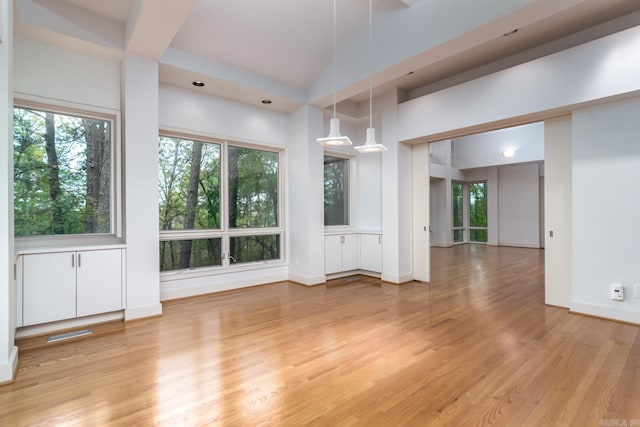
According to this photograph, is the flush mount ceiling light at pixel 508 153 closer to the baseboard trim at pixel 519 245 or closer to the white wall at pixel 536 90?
the baseboard trim at pixel 519 245

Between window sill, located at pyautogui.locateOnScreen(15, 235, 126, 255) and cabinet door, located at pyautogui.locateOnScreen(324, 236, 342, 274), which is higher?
window sill, located at pyautogui.locateOnScreen(15, 235, 126, 255)

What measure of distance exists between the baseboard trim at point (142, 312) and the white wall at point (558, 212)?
5144 millimetres

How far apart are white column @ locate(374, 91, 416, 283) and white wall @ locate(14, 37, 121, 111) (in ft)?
14.1

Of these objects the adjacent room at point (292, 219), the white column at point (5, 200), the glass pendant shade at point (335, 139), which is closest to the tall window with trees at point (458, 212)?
the adjacent room at point (292, 219)

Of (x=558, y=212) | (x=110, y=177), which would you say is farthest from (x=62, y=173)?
(x=558, y=212)

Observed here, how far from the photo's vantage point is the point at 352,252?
6.30 metres

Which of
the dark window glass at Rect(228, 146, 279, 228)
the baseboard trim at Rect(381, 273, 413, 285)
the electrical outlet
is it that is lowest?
the baseboard trim at Rect(381, 273, 413, 285)

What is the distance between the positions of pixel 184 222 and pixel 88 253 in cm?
148

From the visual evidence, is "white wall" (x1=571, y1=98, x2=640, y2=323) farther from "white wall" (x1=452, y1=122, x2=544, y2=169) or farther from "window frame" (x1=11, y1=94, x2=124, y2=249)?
"window frame" (x1=11, y1=94, x2=124, y2=249)

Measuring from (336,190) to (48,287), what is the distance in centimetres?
485

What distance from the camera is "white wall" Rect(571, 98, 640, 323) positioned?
3.49 metres

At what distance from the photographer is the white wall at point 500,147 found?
9031 millimetres

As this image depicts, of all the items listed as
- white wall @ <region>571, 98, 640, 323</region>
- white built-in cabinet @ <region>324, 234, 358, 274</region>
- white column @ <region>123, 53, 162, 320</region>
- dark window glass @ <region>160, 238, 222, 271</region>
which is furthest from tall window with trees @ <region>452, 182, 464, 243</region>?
white column @ <region>123, 53, 162, 320</region>

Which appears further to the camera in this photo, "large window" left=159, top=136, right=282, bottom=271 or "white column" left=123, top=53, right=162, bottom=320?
"large window" left=159, top=136, right=282, bottom=271
